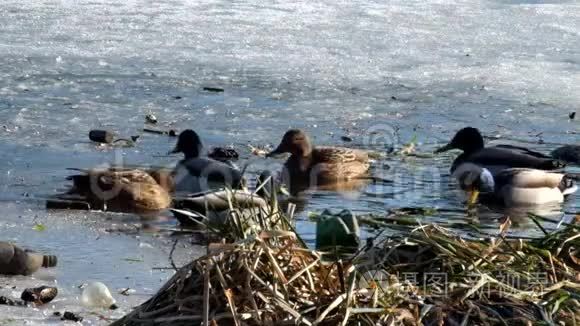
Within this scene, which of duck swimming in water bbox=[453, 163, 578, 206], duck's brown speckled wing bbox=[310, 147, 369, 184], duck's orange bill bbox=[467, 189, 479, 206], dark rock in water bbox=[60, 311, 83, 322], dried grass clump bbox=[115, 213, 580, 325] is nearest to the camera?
dried grass clump bbox=[115, 213, 580, 325]

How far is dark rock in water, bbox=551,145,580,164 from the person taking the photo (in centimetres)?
938

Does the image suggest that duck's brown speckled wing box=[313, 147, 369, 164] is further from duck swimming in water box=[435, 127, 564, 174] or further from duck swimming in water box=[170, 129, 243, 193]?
duck swimming in water box=[170, 129, 243, 193]

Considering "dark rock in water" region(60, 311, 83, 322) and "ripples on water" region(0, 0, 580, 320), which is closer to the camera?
"dark rock in water" region(60, 311, 83, 322)

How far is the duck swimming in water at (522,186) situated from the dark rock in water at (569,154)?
0.47 metres

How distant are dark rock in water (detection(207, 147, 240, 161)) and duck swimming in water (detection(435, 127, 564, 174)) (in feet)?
5.46

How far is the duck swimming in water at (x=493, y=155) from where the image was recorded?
9.08 m

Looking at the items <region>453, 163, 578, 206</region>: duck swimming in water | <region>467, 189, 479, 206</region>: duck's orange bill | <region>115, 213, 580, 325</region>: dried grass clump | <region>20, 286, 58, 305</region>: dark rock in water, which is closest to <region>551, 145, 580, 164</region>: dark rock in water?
<region>453, 163, 578, 206</region>: duck swimming in water

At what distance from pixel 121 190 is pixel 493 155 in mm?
3113

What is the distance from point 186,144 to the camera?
8.92m

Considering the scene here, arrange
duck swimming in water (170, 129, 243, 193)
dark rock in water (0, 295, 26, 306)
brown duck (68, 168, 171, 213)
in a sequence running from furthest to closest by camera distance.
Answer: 1. duck swimming in water (170, 129, 243, 193)
2. brown duck (68, 168, 171, 213)
3. dark rock in water (0, 295, 26, 306)

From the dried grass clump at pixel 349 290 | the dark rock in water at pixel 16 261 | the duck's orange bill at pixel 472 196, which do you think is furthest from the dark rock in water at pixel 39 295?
the duck's orange bill at pixel 472 196

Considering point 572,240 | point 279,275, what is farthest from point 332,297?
point 572,240

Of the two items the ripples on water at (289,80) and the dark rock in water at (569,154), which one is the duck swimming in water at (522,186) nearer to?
the ripples on water at (289,80)

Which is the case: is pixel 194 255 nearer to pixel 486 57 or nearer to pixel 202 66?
pixel 202 66
